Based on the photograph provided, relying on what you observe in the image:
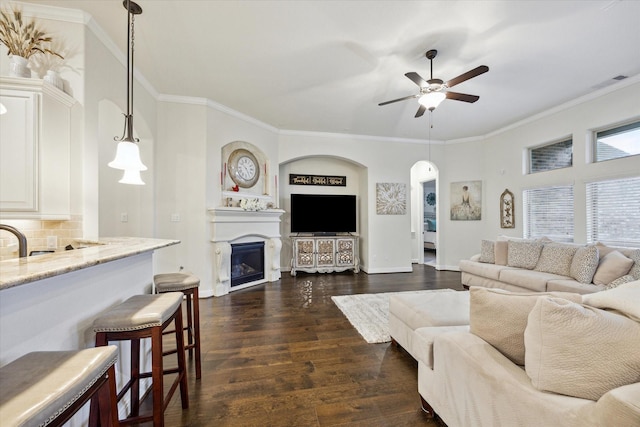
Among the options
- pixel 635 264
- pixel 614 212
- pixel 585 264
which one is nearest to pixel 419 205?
pixel 614 212

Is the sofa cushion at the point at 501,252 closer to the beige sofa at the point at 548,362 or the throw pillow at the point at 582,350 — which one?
the beige sofa at the point at 548,362

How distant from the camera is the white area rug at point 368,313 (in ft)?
9.16

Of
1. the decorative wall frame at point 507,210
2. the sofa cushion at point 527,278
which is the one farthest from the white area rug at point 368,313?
the decorative wall frame at point 507,210

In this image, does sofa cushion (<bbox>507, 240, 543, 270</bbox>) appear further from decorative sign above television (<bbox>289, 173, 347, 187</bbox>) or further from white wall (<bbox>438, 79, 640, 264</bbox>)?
decorative sign above television (<bbox>289, 173, 347, 187</bbox>)

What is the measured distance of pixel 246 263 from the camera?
479cm

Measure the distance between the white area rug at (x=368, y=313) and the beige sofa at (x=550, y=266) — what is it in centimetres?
163

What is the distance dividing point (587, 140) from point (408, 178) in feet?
9.75

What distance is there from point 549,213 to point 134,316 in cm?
607

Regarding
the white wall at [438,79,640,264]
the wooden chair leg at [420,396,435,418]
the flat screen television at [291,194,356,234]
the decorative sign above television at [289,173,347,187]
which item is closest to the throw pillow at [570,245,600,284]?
the white wall at [438,79,640,264]

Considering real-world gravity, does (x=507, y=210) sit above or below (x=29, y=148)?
below

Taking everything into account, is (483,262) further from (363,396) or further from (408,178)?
(363,396)

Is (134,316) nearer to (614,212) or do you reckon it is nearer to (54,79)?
(54,79)

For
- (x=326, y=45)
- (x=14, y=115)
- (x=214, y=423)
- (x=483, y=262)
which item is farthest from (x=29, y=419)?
(x=483, y=262)

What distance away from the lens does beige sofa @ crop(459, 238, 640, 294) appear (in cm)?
291
